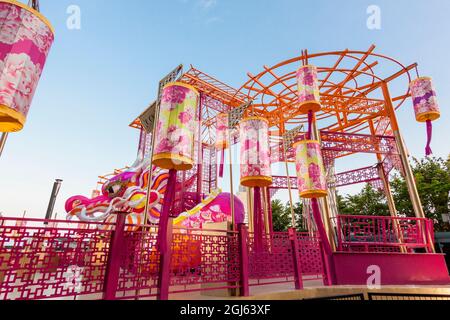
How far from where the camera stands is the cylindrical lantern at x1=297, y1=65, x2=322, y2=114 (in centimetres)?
592

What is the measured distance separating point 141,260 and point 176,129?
1919mm

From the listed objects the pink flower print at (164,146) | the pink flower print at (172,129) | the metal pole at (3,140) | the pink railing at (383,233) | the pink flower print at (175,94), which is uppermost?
the pink flower print at (175,94)

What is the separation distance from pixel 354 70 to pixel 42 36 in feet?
26.0

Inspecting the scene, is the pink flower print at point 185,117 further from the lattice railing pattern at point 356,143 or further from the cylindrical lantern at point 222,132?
the lattice railing pattern at point 356,143

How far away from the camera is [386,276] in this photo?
18.1 feet

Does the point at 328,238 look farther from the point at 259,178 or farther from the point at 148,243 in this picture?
the point at 148,243

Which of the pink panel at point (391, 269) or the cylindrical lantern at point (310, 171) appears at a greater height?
the cylindrical lantern at point (310, 171)

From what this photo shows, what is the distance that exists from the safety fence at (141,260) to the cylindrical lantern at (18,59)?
1.17 metres

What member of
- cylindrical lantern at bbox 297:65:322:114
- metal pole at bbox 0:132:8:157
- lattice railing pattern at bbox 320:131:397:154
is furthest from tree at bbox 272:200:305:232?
metal pole at bbox 0:132:8:157

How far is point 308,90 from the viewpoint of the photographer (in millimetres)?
5984

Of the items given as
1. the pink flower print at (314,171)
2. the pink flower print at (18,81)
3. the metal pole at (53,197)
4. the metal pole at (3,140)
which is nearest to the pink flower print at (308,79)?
the pink flower print at (314,171)

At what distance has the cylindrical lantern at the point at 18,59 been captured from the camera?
2.41 meters

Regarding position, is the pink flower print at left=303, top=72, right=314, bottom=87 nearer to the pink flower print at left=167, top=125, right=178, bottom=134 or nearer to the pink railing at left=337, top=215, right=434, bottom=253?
the pink railing at left=337, top=215, right=434, bottom=253
